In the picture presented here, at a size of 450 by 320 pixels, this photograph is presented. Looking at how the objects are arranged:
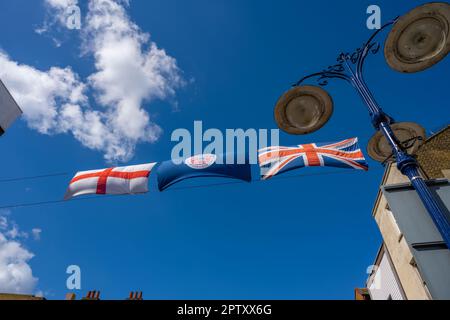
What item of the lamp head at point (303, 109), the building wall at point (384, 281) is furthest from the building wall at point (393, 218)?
the lamp head at point (303, 109)

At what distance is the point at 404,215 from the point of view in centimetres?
297

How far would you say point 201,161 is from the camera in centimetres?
933

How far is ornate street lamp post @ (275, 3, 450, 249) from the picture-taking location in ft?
12.5

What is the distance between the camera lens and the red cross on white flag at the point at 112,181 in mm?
9109

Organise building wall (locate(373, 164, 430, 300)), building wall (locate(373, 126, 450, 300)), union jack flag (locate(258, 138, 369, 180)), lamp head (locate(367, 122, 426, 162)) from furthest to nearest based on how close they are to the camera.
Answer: building wall (locate(373, 126, 450, 300)) → building wall (locate(373, 164, 430, 300)) → union jack flag (locate(258, 138, 369, 180)) → lamp head (locate(367, 122, 426, 162))

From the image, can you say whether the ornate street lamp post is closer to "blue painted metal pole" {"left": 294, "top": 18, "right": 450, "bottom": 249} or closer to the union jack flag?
"blue painted metal pole" {"left": 294, "top": 18, "right": 450, "bottom": 249}

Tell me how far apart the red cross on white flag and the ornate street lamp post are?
229 inches

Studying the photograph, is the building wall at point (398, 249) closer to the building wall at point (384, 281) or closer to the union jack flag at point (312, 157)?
the building wall at point (384, 281)

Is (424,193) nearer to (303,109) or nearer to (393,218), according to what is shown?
(303,109)

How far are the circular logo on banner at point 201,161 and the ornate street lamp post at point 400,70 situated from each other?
4.22 m

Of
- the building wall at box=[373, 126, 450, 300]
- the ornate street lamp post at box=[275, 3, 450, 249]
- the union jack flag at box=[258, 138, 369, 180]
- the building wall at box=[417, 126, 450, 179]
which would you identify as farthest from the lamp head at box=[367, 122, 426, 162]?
the building wall at box=[417, 126, 450, 179]
